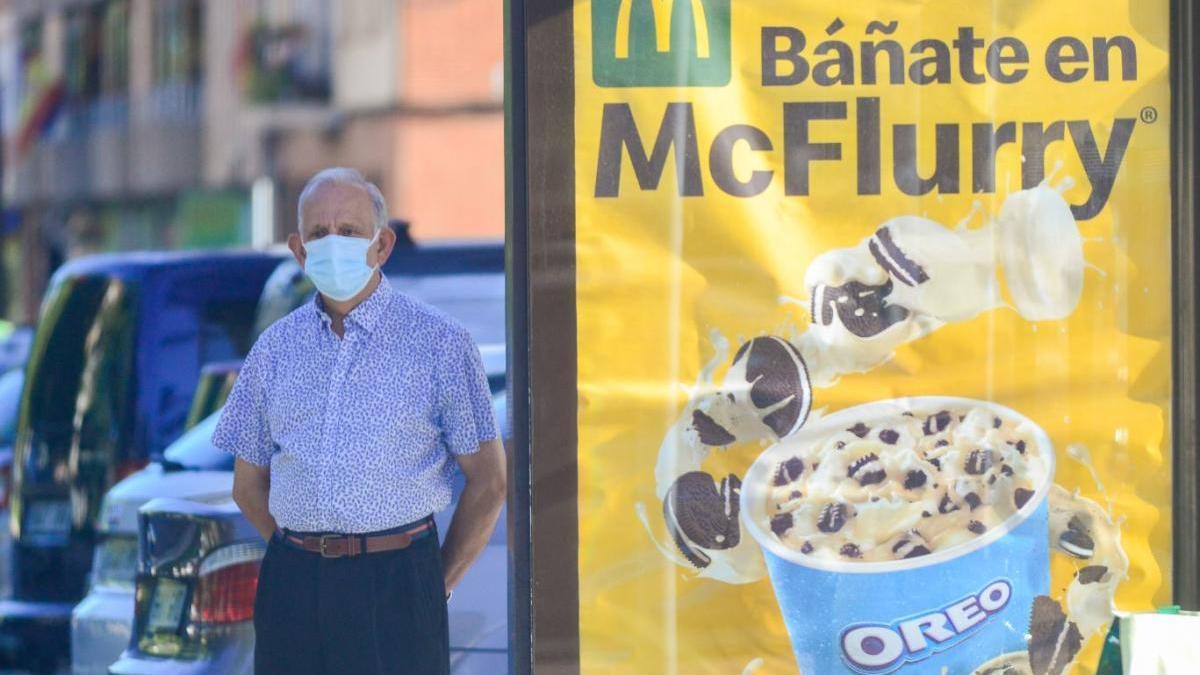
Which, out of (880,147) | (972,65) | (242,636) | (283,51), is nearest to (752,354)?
(880,147)

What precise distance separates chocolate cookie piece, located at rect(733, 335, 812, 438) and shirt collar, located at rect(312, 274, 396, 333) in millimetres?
948

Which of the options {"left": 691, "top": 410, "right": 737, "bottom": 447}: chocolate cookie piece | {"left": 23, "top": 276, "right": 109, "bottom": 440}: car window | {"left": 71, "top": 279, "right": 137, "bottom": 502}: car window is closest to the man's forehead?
{"left": 691, "top": 410, "right": 737, "bottom": 447}: chocolate cookie piece

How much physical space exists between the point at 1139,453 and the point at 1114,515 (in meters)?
0.16

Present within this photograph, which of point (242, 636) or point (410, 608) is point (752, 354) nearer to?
point (410, 608)

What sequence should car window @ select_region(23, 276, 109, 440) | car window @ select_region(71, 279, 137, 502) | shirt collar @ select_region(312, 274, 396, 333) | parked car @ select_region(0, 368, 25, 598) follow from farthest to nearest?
parked car @ select_region(0, 368, 25, 598)
car window @ select_region(23, 276, 109, 440)
car window @ select_region(71, 279, 137, 502)
shirt collar @ select_region(312, 274, 396, 333)

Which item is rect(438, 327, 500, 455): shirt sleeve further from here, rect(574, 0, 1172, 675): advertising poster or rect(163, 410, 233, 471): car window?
rect(163, 410, 233, 471): car window

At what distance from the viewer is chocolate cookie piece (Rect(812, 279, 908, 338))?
420 cm

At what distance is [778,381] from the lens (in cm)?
420

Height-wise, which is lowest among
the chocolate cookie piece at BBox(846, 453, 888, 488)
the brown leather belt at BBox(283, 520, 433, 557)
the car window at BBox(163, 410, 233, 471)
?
the brown leather belt at BBox(283, 520, 433, 557)

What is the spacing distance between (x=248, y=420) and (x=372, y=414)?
427 millimetres

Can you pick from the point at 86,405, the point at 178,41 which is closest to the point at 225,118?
the point at 178,41

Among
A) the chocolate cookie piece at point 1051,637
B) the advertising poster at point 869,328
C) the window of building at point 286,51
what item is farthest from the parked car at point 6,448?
the window of building at point 286,51

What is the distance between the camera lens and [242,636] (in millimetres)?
5219

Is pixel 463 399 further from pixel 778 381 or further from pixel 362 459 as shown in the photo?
pixel 778 381
